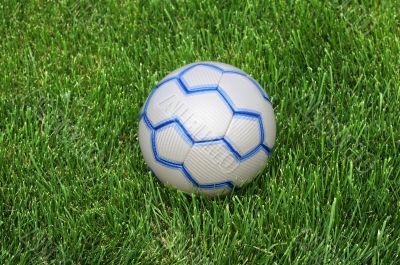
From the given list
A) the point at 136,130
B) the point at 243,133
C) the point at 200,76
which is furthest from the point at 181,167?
the point at 136,130

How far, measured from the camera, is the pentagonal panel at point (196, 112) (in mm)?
3209

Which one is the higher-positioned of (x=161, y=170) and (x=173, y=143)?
(x=173, y=143)

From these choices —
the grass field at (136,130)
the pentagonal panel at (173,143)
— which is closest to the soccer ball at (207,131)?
the pentagonal panel at (173,143)

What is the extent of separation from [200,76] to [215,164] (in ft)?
1.56

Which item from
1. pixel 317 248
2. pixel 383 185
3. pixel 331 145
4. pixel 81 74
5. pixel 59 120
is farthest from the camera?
pixel 81 74

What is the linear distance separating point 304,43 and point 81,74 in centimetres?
155

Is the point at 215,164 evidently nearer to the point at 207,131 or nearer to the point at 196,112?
the point at 207,131

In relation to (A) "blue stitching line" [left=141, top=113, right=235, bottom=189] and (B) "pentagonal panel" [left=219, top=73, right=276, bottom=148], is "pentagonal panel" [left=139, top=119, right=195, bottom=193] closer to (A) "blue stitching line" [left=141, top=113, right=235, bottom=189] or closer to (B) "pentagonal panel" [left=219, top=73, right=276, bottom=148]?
(A) "blue stitching line" [left=141, top=113, right=235, bottom=189]

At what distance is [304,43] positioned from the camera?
14.9 ft

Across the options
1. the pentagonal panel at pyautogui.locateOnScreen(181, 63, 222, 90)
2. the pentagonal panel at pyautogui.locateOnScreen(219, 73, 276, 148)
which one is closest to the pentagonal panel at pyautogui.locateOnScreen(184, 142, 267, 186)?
the pentagonal panel at pyautogui.locateOnScreen(219, 73, 276, 148)

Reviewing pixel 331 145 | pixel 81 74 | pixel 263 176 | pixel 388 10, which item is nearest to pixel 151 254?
pixel 263 176

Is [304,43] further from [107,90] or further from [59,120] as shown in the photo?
[59,120]

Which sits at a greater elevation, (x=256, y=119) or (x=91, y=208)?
(x=256, y=119)

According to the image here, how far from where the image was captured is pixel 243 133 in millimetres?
3260
